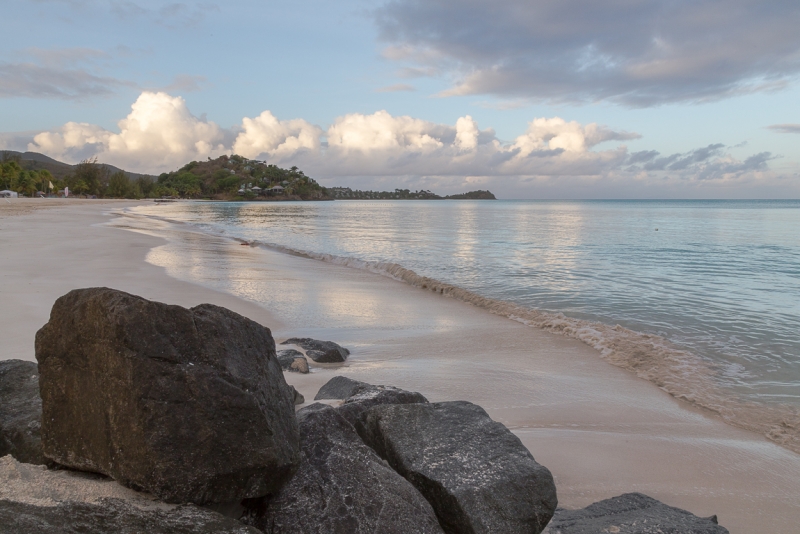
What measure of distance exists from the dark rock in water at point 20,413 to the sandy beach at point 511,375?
242cm

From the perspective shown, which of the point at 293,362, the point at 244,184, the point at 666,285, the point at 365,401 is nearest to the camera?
the point at 365,401

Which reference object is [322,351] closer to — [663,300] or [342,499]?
[342,499]

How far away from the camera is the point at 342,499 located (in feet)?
8.57

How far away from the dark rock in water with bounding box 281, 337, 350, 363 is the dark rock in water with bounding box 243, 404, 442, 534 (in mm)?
3557

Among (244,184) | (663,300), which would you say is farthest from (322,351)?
(244,184)

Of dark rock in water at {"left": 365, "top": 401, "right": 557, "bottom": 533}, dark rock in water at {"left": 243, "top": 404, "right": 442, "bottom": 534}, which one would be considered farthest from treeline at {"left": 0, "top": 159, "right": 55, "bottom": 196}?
dark rock in water at {"left": 243, "top": 404, "right": 442, "bottom": 534}

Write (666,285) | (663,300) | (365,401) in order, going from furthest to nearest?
(666,285) → (663,300) → (365,401)

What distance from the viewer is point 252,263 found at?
16.6 metres

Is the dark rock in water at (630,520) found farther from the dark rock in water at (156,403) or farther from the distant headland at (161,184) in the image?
the distant headland at (161,184)

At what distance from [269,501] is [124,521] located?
68 cm

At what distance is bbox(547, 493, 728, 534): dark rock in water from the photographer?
2875 millimetres

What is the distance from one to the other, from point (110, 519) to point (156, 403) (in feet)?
1.56

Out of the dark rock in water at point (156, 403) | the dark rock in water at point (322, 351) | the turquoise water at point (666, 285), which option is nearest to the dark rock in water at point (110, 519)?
the dark rock in water at point (156, 403)

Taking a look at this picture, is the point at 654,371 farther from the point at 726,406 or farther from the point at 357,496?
the point at 357,496
